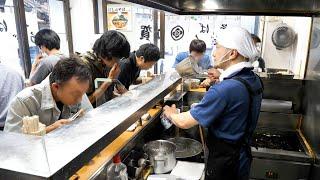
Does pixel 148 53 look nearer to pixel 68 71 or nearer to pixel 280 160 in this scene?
pixel 68 71

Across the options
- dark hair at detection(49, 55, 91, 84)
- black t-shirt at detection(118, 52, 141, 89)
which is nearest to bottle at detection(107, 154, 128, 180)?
dark hair at detection(49, 55, 91, 84)

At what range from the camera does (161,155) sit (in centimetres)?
182

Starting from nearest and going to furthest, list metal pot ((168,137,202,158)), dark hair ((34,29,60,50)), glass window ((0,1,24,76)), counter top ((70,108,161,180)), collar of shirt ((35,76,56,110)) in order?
counter top ((70,108,161,180))
collar of shirt ((35,76,56,110))
metal pot ((168,137,202,158))
dark hair ((34,29,60,50))
glass window ((0,1,24,76))

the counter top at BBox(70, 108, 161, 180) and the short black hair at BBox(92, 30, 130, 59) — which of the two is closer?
the counter top at BBox(70, 108, 161, 180)

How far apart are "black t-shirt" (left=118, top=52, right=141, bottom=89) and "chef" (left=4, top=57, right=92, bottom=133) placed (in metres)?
1.34

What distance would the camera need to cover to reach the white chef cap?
5.56ft

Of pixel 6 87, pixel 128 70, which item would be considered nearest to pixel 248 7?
pixel 128 70

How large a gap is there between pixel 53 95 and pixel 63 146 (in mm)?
780

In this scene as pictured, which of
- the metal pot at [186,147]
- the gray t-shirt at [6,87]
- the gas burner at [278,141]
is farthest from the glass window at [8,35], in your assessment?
the gas burner at [278,141]

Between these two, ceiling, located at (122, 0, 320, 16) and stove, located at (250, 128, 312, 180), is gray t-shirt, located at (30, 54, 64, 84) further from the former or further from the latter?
stove, located at (250, 128, 312, 180)

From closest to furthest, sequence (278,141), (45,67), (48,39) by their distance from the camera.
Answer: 1. (45,67)
2. (278,141)
3. (48,39)

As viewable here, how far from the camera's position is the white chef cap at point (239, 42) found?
5.56ft

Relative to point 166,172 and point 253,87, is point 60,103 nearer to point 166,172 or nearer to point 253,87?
point 166,172

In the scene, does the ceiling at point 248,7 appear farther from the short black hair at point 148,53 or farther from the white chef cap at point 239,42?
the white chef cap at point 239,42
